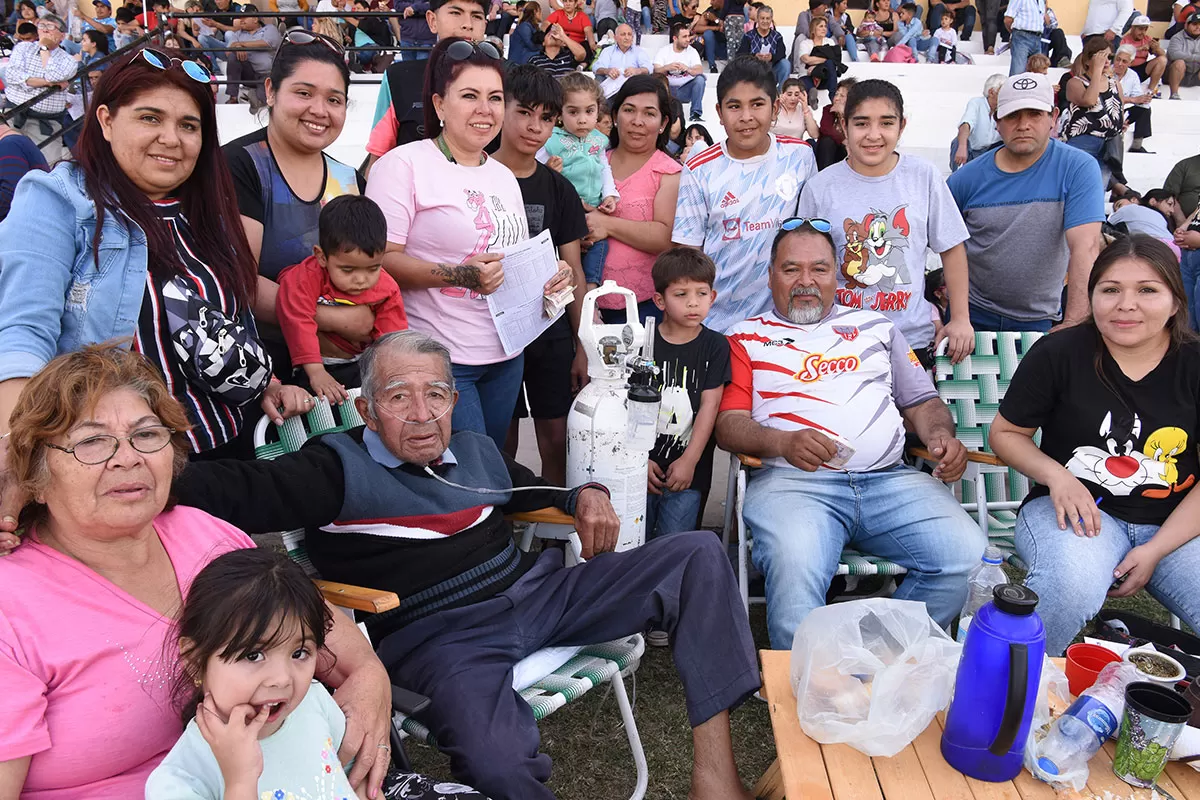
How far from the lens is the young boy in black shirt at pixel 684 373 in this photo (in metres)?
3.56

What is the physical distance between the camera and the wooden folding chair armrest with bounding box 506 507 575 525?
2.88 meters

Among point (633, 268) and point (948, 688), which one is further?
point (633, 268)

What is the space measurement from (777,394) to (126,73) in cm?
236

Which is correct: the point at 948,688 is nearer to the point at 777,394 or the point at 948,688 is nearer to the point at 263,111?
the point at 777,394

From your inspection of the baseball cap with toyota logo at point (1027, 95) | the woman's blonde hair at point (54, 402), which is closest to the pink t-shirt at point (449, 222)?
the woman's blonde hair at point (54, 402)

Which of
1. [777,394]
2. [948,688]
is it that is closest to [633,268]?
[777,394]

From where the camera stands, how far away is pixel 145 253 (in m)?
2.31

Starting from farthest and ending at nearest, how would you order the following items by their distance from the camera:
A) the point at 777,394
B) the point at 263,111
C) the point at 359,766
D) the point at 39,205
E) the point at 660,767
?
the point at 263,111 → the point at 777,394 → the point at 660,767 → the point at 39,205 → the point at 359,766

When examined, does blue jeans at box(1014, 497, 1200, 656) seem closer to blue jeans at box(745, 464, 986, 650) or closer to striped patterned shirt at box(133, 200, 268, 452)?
blue jeans at box(745, 464, 986, 650)

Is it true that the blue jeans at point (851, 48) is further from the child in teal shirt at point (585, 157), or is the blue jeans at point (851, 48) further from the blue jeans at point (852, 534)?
the blue jeans at point (852, 534)

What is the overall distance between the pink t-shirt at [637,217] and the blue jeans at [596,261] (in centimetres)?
2

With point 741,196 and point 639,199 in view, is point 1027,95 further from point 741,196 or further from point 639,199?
point 639,199

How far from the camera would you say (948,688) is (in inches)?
87.7

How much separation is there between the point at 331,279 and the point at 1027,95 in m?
2.93
